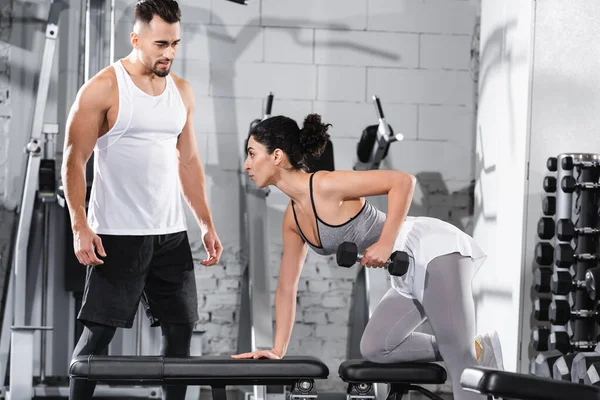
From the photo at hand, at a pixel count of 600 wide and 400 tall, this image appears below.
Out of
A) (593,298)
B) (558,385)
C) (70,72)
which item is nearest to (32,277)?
(70,72)

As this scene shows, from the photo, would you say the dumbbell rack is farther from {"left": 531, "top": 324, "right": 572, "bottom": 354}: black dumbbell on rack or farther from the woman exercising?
the woman exercising

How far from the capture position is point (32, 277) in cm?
441

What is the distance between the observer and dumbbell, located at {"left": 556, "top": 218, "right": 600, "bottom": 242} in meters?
3.76

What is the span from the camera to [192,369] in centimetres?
256

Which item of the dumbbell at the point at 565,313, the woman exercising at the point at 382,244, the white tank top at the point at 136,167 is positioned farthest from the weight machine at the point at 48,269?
the dumbbell at the point at 565,313

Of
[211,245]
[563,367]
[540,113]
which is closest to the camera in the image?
[211,245]

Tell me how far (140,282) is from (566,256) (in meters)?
2.05

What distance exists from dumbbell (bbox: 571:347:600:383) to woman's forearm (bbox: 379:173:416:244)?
4.08ft

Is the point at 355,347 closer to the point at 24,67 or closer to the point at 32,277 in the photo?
the point at 32,277

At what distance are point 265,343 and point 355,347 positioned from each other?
94 centimetres

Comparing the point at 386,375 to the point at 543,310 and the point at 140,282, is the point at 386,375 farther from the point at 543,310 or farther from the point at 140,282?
the point at 543,310

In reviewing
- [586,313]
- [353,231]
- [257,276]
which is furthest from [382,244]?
[257,276]

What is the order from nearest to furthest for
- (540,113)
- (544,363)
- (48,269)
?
(544,363), (540,113), (48,269)

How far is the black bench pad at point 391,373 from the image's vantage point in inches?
102
